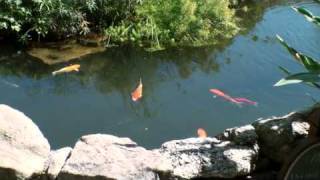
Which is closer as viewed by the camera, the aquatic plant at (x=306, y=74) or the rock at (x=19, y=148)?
the aquatic plant at (x=306, y=74)

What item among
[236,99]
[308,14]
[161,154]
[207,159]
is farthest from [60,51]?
[308,14]

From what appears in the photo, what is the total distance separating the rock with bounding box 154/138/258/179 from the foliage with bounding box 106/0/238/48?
153 inches

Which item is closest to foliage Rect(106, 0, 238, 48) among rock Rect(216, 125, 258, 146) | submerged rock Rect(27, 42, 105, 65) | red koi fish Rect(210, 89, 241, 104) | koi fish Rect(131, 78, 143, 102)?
submerged rock Rect(27, 42, 105, 65)

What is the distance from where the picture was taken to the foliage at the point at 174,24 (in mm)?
7820

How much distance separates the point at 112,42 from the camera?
777 cm

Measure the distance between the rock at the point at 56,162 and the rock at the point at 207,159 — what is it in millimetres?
624

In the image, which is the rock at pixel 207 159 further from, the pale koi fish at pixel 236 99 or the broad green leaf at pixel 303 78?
the pale koi fish at pixel 236 99

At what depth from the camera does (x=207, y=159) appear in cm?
383

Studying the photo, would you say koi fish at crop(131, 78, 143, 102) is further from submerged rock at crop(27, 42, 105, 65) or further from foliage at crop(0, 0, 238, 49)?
foliage at crop(0, 0, 238, 49)

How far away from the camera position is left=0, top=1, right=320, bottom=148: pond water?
5.77 m

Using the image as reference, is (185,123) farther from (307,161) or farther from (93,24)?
(93,24)

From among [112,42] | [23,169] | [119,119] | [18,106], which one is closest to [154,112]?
[119,119]

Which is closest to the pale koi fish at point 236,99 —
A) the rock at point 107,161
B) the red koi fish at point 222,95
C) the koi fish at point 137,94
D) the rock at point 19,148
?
the red koi fish at point 222,95

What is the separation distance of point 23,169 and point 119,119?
7.52ft
